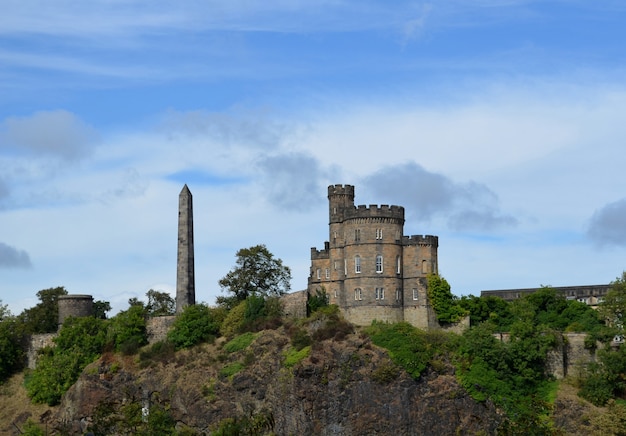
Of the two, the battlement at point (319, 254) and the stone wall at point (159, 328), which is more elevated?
the battlement at point (319, 254)

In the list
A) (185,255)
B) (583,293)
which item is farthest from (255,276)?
(583,293)

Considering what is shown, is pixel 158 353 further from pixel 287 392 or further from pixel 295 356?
pixel 287 392

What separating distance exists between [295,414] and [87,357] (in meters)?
22.3

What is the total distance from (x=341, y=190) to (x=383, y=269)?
9.13 metres

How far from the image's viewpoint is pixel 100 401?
9650cm

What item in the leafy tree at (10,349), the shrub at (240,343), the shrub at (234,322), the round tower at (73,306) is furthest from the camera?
the round tower at (73,306)

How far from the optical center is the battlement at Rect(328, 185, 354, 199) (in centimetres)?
10081

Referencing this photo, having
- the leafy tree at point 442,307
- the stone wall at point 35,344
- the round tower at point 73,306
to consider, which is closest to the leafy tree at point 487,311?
the leafy tree at point 442,307

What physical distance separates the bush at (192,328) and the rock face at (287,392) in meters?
1.18

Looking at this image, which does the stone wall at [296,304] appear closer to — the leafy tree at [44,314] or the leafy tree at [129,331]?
the leafy tree at [129,331]

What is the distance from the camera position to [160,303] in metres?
116

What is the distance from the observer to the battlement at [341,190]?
10081 cm

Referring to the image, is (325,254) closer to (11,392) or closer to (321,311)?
(321,311)

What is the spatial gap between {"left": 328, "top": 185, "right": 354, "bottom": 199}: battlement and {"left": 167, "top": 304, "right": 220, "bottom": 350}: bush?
14.4 m
